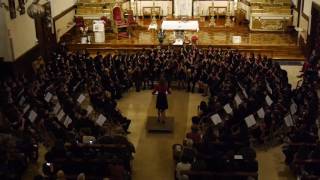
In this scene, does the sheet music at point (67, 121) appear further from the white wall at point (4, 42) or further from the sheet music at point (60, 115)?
the white wall at point (4, 42)

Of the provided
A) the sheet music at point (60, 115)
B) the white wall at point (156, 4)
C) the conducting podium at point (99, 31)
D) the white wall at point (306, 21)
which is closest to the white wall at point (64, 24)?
the conducting podium at point (99, 31)

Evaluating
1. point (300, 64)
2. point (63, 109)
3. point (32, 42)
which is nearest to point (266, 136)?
point (63, 109)

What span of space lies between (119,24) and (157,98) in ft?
40.4

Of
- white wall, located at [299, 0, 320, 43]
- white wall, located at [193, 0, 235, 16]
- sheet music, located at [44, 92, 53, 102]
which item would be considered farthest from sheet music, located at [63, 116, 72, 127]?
white wall, located at [193, 0, 235, 16]

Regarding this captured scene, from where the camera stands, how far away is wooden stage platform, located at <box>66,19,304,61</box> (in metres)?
25.0

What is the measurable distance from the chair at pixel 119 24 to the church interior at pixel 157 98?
6 cm

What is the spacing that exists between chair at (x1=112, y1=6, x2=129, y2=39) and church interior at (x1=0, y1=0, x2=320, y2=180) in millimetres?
63

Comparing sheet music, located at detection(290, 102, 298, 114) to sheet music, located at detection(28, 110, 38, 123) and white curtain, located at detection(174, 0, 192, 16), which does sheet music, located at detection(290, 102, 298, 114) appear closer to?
sheet music, located at detection(28, 110, 38, 123)

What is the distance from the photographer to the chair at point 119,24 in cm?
2772

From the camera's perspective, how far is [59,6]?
84.2 feet

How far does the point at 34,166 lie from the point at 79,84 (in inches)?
194

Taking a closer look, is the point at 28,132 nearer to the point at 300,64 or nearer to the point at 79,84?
the point at 79,84

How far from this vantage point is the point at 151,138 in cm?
1542

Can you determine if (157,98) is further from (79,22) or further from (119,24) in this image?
(79,22)
